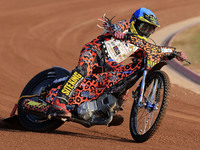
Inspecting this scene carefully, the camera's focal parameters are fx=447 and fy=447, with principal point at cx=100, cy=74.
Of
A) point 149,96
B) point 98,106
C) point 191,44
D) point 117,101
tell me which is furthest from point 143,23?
point 191,44

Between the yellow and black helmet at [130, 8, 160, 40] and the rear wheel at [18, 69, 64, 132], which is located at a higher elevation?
the yellow and black helmet at [130, 8, 160, 40]

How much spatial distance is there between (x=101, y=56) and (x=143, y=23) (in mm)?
796

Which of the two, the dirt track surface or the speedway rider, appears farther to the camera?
the speedway rider

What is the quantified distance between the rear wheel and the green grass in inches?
233

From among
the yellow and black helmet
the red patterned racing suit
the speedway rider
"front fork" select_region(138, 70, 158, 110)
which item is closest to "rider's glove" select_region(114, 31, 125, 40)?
the speedway rider

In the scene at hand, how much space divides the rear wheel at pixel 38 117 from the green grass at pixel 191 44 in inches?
233

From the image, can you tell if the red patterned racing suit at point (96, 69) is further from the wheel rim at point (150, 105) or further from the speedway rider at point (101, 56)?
the wheel rim at point (150, 105)

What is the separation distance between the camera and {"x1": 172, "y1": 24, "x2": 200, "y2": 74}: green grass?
1321 cm

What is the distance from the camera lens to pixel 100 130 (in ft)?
24.0

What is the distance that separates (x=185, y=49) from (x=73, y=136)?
9.02m

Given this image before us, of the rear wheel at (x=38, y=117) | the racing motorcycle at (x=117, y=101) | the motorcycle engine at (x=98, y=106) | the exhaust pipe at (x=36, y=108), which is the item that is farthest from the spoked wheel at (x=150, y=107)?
the exhaust pipe at (x=36, y=108)

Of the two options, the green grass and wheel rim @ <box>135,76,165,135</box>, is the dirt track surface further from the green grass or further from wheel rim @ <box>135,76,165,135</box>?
the green grass

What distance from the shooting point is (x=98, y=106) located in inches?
261

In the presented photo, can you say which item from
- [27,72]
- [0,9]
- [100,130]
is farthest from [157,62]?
[0,9]
